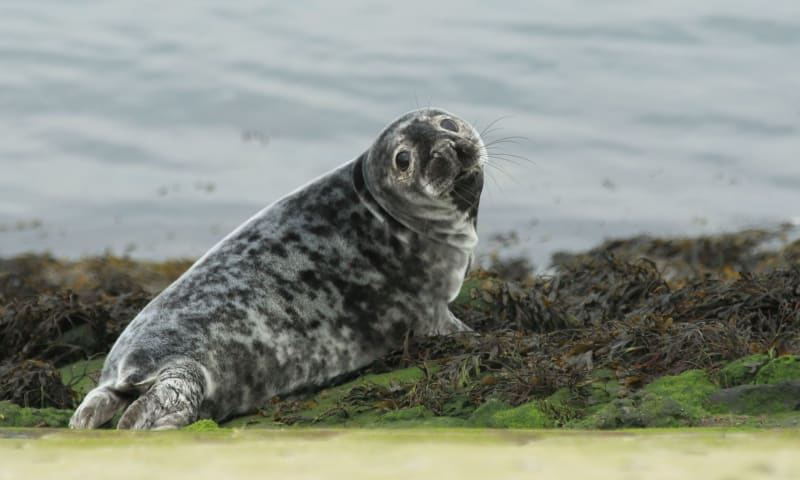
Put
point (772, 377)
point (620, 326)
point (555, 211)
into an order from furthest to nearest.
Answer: point (555, 211), point (620, 326), point (772, 377)

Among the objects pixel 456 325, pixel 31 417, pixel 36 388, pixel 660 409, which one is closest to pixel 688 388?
pixel 660 409

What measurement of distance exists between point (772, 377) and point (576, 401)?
24.1 inches

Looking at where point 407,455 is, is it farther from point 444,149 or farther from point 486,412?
point 444,149

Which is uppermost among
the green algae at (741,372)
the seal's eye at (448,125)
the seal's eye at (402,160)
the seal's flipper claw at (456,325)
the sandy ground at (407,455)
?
the seal's eye at (448,125)

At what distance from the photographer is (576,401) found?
13.3 feet

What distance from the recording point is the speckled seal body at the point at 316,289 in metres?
4.63

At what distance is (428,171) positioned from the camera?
538cm

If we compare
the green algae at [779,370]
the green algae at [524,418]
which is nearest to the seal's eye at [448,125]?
the green algae at [524,418]

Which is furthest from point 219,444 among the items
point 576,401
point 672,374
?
point 672,374

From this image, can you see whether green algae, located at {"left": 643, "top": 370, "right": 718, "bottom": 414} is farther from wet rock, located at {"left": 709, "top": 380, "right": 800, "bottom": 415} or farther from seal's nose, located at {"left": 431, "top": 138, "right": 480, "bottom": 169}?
seal's nose, located at {"left": 431, "top": 138, "right": 480, "bottom": 169}

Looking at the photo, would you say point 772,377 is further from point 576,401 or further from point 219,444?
point 219,444

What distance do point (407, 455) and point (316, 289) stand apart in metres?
3.27

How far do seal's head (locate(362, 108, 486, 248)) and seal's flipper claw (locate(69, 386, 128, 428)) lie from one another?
5.27ft

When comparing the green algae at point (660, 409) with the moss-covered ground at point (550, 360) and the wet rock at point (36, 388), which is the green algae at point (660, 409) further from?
the wet rock at point (36, 388)
